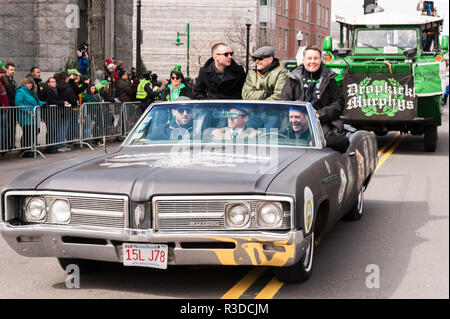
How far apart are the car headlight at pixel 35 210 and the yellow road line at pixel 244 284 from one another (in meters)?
1.41

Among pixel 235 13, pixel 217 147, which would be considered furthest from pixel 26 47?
pixel 235 13

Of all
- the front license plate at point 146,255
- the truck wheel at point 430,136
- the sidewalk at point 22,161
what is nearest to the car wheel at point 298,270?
the front license plate at point 146,255

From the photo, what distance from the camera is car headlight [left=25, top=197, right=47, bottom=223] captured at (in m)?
5.39

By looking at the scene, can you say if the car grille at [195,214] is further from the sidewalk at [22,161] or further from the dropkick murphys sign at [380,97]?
the dropkick murphys sign at [380,97]

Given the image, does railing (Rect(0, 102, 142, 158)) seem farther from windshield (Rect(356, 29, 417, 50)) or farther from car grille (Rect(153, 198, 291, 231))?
car grille (Rect(153, 198, 291, 231))

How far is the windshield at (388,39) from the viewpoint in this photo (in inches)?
711

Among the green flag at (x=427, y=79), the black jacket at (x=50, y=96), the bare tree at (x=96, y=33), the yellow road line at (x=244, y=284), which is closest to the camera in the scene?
the yellow road line at (x=244, y=284)

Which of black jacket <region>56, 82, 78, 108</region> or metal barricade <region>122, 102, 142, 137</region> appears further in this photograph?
metal barricade <region>122, 102, 142, 137</region>

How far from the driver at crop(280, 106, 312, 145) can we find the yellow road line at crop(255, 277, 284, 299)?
137 cm

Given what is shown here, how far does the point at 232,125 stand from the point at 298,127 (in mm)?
583

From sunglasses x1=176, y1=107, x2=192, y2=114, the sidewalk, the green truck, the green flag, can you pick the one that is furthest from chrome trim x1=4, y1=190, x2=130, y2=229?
the green flag

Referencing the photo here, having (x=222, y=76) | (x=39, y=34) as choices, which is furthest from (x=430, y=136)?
(x=39, y=34)

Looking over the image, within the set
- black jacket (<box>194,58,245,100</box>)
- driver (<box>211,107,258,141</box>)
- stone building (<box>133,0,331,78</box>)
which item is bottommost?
driver (<box>211,107,258,141</box>)

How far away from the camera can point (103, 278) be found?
19.5 feet
